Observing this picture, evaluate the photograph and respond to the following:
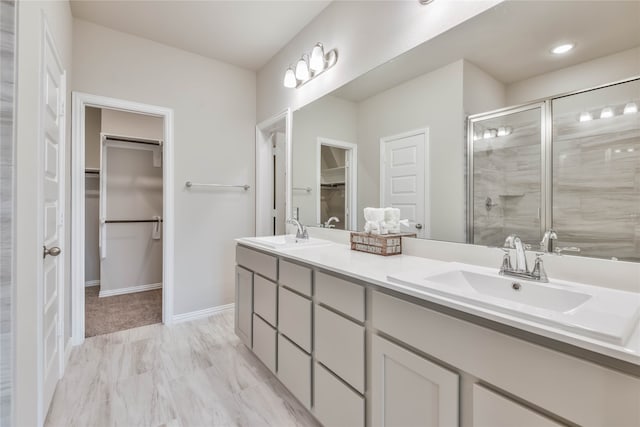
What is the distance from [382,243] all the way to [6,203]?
1541 mm

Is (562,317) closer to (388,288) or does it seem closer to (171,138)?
(388,288)

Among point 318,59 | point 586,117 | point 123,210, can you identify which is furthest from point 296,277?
point 123,210

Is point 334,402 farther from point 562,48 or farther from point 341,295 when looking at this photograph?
point 562,48

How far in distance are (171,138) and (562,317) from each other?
9.90 ft

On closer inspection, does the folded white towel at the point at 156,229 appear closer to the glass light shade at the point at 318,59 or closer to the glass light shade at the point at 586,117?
the glass light shade at the point at 318,59

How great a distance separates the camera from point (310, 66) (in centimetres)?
234

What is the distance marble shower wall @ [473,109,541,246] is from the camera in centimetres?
114

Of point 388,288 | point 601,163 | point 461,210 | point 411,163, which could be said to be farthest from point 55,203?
point 601,163

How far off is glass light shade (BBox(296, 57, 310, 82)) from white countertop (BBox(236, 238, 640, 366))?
1387 millimetres

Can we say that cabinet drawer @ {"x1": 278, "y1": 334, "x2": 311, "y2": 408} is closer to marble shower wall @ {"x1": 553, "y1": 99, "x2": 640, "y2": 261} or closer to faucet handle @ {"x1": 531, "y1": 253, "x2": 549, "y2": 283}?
faucet handle @ {"x1": 531, "y1": 253, "x2": 549, "y2": 283}

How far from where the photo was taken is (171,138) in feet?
9.04

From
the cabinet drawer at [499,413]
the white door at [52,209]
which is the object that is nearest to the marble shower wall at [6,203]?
the white door at [52,209]

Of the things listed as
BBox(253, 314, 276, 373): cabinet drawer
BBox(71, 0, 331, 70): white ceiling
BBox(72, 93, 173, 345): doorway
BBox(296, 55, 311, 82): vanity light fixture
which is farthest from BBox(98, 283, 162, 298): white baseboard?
BBox(296, 55, 311, 82): vanity light fixture

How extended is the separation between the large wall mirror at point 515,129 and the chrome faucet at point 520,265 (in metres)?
0.10
